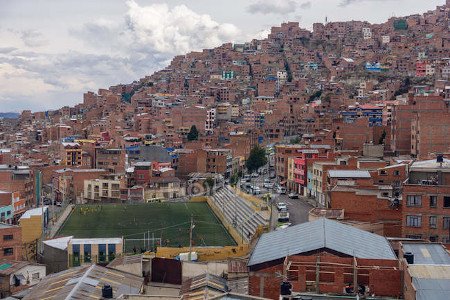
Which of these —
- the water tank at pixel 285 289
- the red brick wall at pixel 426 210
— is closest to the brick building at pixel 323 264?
the water tank at pixel 285 289

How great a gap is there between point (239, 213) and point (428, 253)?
21066 mm

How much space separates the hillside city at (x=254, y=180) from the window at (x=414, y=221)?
42 millimetres

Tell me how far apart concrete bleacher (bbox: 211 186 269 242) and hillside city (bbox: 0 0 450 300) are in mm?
171

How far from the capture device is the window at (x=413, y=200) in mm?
20641

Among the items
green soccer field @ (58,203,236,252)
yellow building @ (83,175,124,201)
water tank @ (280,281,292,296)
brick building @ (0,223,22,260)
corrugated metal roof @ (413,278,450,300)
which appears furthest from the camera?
yellow building @ (83,175,124,201)

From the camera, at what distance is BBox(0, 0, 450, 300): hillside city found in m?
14.7

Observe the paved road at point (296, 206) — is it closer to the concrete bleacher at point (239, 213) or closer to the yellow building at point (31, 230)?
the concrete bleacher at point (239, 213)


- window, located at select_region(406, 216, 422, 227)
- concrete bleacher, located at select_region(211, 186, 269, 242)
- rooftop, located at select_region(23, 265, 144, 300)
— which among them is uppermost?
window, located at select_region(406, 216, 422, 227)

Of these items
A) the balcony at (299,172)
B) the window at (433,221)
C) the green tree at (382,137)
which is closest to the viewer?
the window at (433,221)

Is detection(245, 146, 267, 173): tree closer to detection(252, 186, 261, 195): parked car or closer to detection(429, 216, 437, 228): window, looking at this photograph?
detection(252, 186, 261, 195): parked car

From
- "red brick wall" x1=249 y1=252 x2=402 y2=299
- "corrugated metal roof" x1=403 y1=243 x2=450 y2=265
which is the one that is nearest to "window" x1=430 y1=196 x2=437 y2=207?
"corrugated metal roof" x1=403 y1=243 x2=450 y2=265

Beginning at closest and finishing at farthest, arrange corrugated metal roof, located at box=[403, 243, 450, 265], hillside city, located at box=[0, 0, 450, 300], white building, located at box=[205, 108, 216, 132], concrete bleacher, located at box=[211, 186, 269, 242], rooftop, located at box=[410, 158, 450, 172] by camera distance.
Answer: corrugated metal roof, located at box=[403, 243, 450, 265], hillside city, located at box=[0, 0, 450, 300], rooftop, located at box=[410, 158, 450, 172], concrete bleacher, located at box=[211, 186, 269, 242], white building, located at box=[205, 108, 216, 132]

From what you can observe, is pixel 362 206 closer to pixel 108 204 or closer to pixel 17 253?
pixel 17 253

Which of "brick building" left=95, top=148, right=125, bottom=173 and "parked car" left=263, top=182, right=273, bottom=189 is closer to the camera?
"parked car" left=263, top=182, right=273, bottom=189
